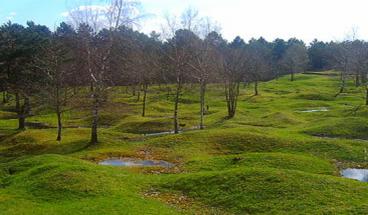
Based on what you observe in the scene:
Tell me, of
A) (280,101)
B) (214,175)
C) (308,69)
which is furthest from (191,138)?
(308,69)

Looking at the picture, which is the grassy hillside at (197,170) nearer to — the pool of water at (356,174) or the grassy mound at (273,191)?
the grassy mound at (273,191)

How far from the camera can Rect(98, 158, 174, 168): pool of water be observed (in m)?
42.6

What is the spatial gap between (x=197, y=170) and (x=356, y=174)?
45.6 feet

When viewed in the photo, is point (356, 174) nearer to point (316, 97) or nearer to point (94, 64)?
point (94, 64)

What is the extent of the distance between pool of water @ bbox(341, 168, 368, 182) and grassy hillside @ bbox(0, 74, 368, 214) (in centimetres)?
91

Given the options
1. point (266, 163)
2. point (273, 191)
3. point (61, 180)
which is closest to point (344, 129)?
point (266, 163)

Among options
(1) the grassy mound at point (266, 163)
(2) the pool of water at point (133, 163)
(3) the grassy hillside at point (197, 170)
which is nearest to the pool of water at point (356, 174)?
(3) the grassy hillside at point (197, 170)

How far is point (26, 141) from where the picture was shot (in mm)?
58438

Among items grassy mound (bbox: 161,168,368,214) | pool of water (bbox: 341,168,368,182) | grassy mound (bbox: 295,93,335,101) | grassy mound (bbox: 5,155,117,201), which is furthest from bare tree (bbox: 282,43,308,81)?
grassy mound (bbox: 5,155,117,201)

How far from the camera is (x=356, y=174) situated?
39.0m

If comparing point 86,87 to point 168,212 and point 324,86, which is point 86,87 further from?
point 168,212

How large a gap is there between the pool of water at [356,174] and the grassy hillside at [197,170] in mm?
913

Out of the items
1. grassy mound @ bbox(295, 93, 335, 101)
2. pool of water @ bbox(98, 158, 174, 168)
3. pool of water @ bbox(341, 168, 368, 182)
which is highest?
grassy mound @ bbox(295, 93, 335, 101)

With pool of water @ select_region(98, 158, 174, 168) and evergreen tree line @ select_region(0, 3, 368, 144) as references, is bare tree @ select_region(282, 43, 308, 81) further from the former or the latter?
pool of water @ select_region(98, 158, 174, 168)
